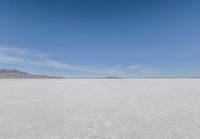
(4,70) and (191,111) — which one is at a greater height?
(4,70)

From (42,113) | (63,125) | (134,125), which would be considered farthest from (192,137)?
(42,113)

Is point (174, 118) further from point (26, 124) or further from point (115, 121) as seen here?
point (26, 124)

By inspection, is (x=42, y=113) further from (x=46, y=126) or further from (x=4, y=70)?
(x=4, y=70)

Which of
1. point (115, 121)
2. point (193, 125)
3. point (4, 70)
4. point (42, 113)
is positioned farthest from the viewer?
point (4, 70)

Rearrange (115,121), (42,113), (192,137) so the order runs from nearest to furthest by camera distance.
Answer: (192,137)
(115,121)
(42,113)

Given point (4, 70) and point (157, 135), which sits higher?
point (4, 70)

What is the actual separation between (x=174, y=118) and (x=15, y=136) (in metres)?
2.76

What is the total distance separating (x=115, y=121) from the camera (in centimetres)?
310

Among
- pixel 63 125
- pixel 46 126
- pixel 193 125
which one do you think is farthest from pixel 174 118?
pixel 46 126

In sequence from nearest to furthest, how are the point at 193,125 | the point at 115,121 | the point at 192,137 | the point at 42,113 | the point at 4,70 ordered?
the point at 192,137
the point at 193,125
the point at 115,121
the point at 42,113
the point at 4,70

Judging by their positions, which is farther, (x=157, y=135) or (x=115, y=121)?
(x=115, y=121)

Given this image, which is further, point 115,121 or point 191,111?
point 191,111

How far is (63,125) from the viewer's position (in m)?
2.84

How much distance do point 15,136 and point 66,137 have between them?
28.1 inches
